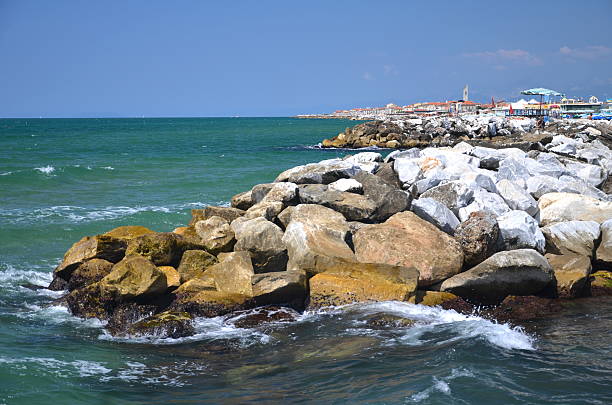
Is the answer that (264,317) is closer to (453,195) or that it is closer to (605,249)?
(453,195)

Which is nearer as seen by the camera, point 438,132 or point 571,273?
point 571,273

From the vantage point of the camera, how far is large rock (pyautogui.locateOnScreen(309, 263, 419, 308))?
775 cm

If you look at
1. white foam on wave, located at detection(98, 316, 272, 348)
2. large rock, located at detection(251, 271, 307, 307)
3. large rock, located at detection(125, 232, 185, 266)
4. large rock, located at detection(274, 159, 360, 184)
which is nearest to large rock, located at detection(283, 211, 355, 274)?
large rock, located at detection(251, 271, 307, 307)

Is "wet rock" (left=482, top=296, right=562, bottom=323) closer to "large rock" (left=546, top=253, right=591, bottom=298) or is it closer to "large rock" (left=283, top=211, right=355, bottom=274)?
"large rock" (left=546, top=253, right=591, bottom=298)

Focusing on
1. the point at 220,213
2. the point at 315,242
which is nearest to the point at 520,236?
the point at 315,242

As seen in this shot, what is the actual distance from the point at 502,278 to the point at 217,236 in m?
4.40

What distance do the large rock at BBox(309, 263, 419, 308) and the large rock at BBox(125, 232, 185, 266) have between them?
2286 mm

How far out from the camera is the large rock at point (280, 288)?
7672mm

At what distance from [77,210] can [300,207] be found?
33.0ft

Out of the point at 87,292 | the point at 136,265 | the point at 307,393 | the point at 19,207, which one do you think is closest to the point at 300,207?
the point at 136,265

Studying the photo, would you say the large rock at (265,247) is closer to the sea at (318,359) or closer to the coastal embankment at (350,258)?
the coastal embankment at (350,258)

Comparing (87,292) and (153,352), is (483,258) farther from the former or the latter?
(87,292)

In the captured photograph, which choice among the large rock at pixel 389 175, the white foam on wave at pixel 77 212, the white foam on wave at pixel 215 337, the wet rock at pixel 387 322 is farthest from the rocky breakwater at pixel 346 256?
the white foam on wave at pixel 77 212

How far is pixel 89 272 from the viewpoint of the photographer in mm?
8719
